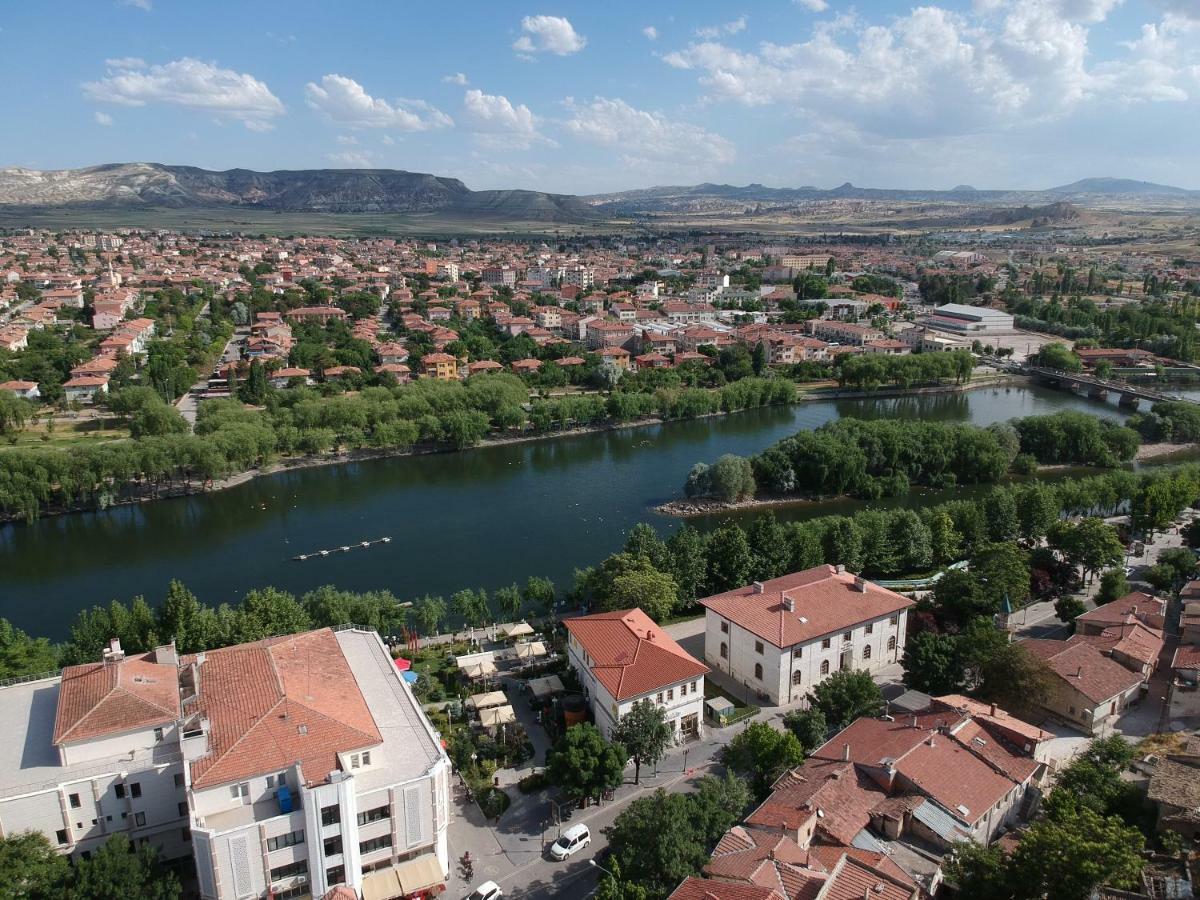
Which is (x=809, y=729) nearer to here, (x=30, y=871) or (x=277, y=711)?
(x=277, y=711)

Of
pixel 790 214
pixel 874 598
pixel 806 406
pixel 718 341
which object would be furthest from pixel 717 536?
pixel 790 214

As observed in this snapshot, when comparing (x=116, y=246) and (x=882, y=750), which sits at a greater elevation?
(x=116, y=246)

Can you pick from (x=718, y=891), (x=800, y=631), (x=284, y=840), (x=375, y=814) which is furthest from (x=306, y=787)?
(x=800, y=631)

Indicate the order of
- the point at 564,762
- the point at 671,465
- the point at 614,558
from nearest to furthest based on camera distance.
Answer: the point at 564,762 → the point at 614,558 → the point at 671,465

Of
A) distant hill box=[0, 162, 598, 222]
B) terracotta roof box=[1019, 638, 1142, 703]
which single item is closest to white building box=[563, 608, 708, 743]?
terracotta roof box=[1019, 638, 1142, 703]

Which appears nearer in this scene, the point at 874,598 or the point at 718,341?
the point at 874,598

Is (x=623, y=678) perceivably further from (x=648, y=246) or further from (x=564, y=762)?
(x=648, y=246)

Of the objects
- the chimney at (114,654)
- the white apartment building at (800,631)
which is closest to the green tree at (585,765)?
the white apartment building at (800,631)

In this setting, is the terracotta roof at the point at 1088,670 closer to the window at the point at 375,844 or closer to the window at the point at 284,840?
the window at the point at 375,844
